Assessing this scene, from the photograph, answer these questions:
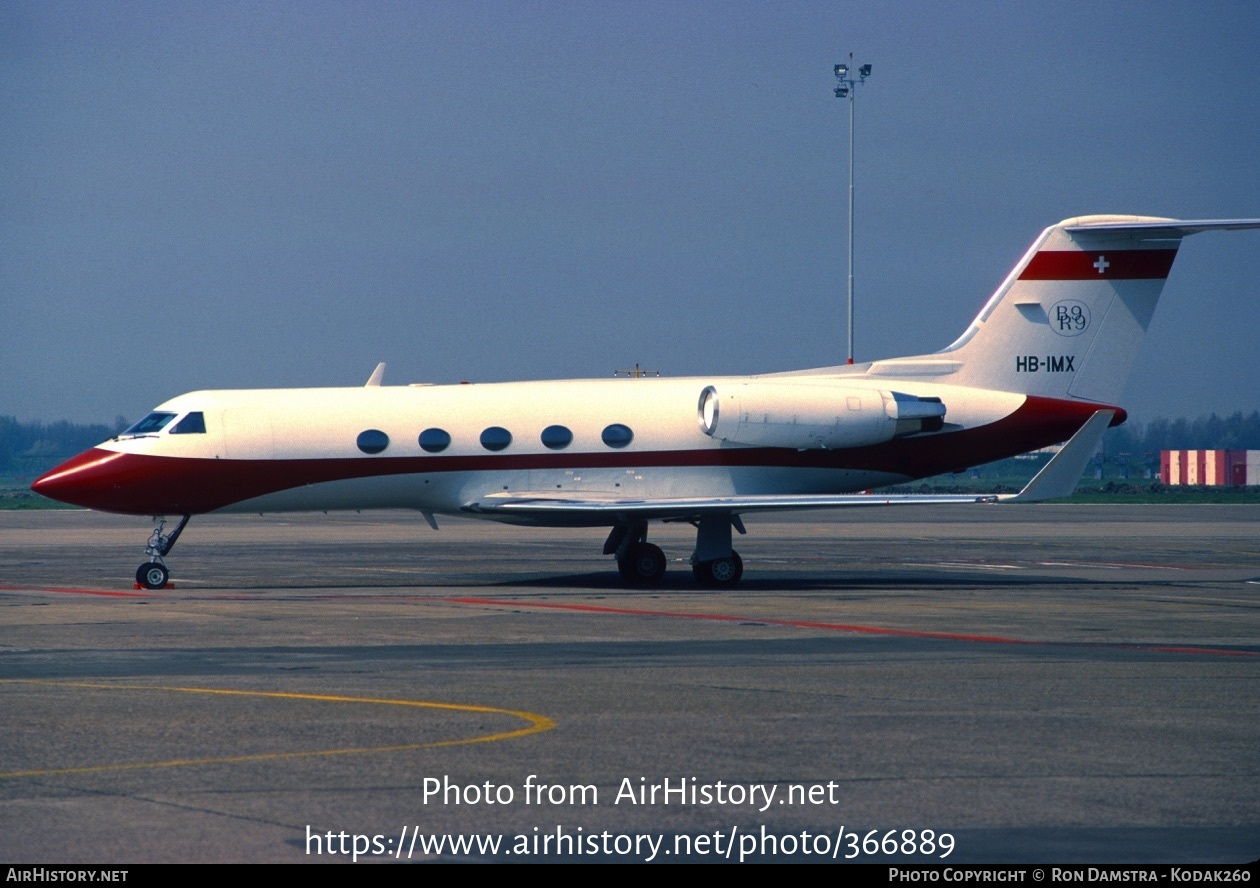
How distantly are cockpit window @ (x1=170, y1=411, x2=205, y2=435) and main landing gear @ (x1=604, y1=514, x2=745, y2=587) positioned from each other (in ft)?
23.9

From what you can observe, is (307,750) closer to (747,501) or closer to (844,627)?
(844,627)

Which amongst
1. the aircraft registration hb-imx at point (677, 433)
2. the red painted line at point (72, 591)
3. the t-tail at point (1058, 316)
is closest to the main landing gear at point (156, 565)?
the aircraft registration hb-imx at point (677, 433)

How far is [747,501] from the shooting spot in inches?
993

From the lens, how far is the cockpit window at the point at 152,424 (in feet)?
85.7

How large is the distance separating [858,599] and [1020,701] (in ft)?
35.6

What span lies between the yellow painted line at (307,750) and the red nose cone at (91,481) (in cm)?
1200

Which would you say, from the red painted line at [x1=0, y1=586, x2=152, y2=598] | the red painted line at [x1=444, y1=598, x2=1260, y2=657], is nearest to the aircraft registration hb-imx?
the red painted line at [x1=0, y1=586, x2=152, y2=598]

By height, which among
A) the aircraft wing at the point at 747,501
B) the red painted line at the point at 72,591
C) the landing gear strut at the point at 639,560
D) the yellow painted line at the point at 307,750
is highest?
the aircraft wing at the point at 747,501

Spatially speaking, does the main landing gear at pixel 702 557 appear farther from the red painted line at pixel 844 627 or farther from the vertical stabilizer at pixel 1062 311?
the vertical stabilizer at pixel 1062 311

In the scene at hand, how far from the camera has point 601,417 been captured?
1064 inches

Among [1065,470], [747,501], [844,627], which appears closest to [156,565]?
[747,501]
